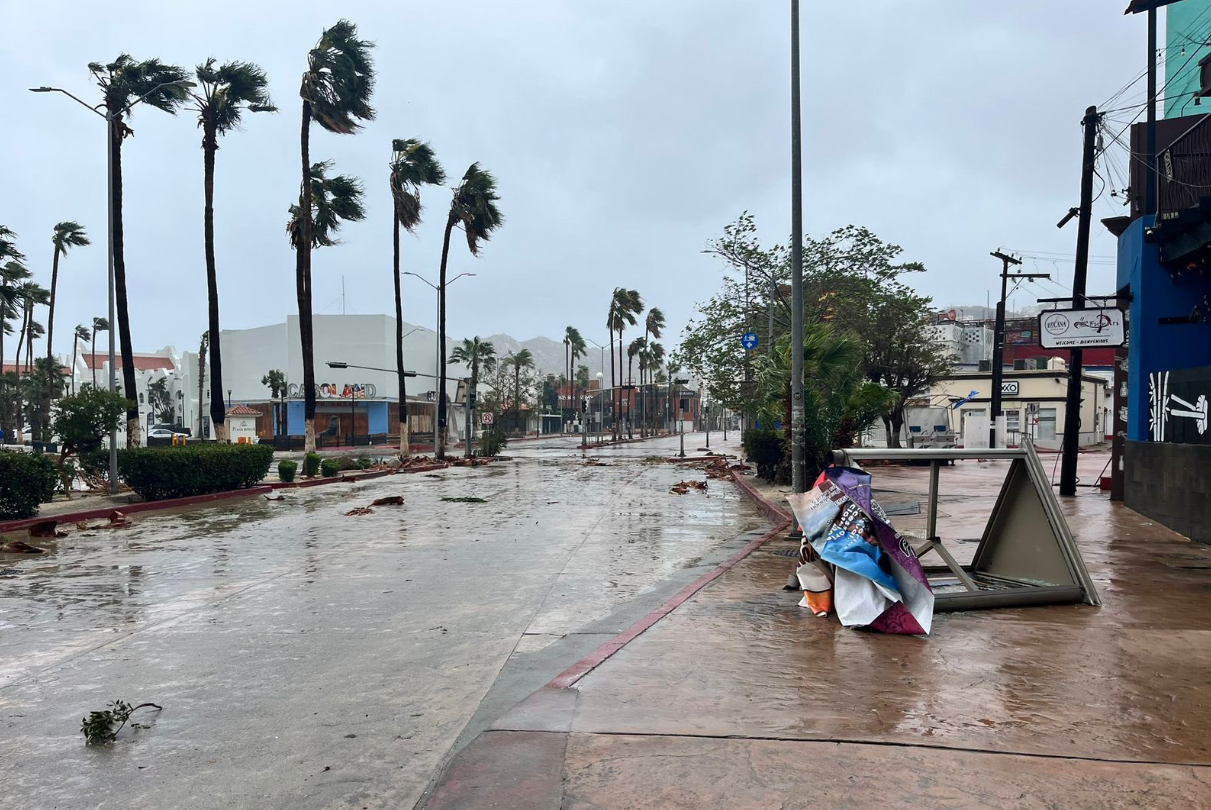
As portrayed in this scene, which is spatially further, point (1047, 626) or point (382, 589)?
point (382, 589)

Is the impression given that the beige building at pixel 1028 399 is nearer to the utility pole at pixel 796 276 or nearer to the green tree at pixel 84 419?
the utility pole at pixel 796 276

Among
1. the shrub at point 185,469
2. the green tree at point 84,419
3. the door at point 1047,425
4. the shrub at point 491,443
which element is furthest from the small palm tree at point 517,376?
the green tree at point 84,419

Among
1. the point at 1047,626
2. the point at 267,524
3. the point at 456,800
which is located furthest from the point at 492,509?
the point at 456,800

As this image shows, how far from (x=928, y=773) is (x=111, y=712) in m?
4.67

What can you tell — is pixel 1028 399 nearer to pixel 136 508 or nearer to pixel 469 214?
pixel 469 214

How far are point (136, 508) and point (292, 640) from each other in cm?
1478

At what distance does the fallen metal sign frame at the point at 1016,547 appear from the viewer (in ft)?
A: 26.2

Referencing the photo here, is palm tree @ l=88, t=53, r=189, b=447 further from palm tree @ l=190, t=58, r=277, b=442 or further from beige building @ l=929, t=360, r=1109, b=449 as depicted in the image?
A: beige building @ l=929, t=360, r=1109, b=449

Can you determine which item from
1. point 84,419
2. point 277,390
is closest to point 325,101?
point 84,419

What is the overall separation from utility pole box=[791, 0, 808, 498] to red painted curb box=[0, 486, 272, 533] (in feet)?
42.7

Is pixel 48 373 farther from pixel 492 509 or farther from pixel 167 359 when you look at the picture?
pixel 167 359

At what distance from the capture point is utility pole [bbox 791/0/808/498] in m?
14.7

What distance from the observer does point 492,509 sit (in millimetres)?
19953

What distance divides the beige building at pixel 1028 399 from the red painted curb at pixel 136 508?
132ft
